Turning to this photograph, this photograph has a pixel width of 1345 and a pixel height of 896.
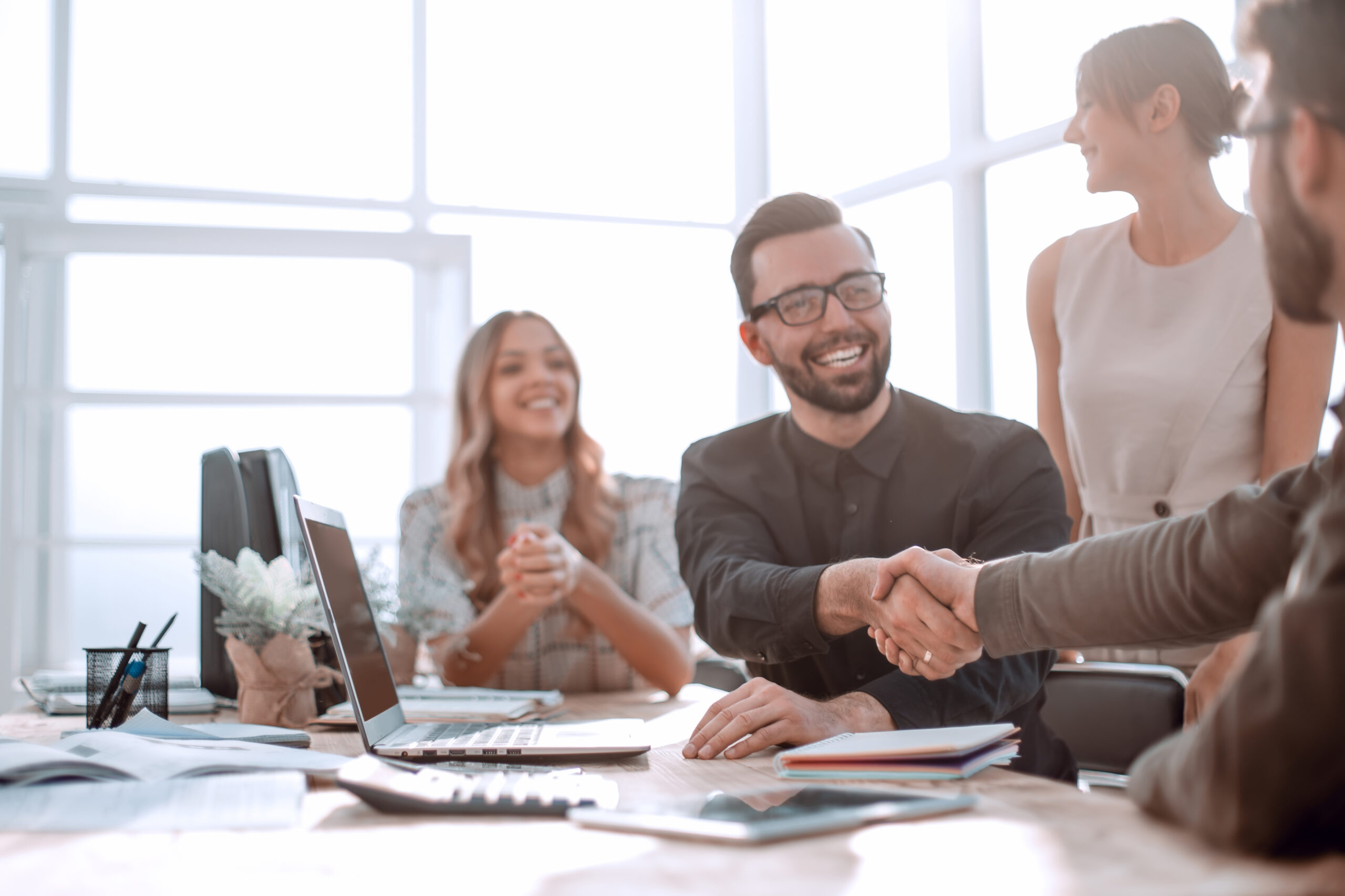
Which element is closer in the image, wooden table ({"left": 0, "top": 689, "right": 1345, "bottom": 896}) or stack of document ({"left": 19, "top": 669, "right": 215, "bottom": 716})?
wooden table ({"left": 0, "top": 689, "right": 1345, "bottom": 896})

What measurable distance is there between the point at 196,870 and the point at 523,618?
1544 mm

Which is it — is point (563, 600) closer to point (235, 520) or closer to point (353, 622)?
point (235, 520)

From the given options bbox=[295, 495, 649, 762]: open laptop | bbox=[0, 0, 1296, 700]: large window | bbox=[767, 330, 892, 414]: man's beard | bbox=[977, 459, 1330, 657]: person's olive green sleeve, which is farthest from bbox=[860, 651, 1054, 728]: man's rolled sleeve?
bbox=[0, 0, 1296, 700]: large window

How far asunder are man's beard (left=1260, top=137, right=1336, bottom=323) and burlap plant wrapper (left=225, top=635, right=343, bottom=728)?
1.37 m

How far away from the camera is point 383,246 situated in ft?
11.8

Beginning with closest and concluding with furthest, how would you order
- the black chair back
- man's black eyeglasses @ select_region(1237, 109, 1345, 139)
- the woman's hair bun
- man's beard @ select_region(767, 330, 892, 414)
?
man's black eyeglasses @ select_region(1237, 109, 1345, 139) → the black chair back → the woman's hair bun → man's beard @ select_region(767, 330, 892, 414)

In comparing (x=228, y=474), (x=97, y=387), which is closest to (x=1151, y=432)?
(x=228, y=474)

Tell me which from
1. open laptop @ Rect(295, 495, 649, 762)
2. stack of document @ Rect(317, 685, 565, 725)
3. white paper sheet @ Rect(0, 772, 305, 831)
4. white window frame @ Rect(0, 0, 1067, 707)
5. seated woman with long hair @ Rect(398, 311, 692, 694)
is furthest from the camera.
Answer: white window frame @ Rect(0, 0, 1067, 707)

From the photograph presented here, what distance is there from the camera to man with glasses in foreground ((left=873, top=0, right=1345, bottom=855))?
2.01 feet

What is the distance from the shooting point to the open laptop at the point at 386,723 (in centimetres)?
118

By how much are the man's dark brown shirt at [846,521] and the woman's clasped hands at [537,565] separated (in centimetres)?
23

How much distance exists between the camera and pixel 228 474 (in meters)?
1.83

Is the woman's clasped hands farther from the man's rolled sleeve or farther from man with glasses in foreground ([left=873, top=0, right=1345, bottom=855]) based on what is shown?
man with glasses in foreground ([left=873, top=0, right=1345, bottom=855])

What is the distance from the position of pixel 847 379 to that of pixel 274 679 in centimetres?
107
